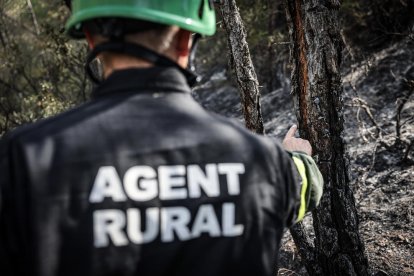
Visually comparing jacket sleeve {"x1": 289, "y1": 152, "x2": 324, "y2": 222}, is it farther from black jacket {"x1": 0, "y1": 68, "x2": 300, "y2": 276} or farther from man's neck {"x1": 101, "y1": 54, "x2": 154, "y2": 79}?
man's neck {"x1": 101, "y1": 54, "x2": 154, "y2": 79}

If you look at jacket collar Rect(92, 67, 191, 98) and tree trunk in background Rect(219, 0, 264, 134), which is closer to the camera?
jacket collar Rect(92, 67, 191, 98)

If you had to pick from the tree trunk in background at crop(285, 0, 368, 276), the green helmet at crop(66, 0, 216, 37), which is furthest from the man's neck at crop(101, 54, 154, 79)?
the tree trunk in background at crop(285, 0, 368, 276)

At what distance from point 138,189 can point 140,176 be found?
0.11 ft

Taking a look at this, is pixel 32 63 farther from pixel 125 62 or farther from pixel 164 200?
pixel 164 200

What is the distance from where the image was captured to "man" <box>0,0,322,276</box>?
1109 mm

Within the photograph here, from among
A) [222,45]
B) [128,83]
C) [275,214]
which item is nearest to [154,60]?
[128,83]

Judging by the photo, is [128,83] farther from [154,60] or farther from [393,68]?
[393,68]

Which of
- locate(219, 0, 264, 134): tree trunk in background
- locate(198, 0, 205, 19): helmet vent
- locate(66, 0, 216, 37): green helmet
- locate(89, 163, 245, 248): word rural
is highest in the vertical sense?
locate(219, 0, 264, 134): tree trunk in background

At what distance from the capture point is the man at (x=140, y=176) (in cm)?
111

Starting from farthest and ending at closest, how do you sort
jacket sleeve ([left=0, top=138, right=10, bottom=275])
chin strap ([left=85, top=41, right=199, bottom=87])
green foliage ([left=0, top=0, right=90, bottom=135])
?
green foliage ([left=0, top=0, right=90, bottom=135]) < chin strap ([left=85, top=41, right=199, bottom=87]) < jacket sleeve ([left=0, top=138, right=10, bottom=275])

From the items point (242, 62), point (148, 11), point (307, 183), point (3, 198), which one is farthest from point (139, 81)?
point (242, 62)

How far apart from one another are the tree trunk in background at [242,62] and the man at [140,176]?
2339 millimetres

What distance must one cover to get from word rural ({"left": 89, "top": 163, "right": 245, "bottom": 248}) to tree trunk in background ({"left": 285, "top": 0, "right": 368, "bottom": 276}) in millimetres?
1844

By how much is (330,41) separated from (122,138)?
6.74 ft
